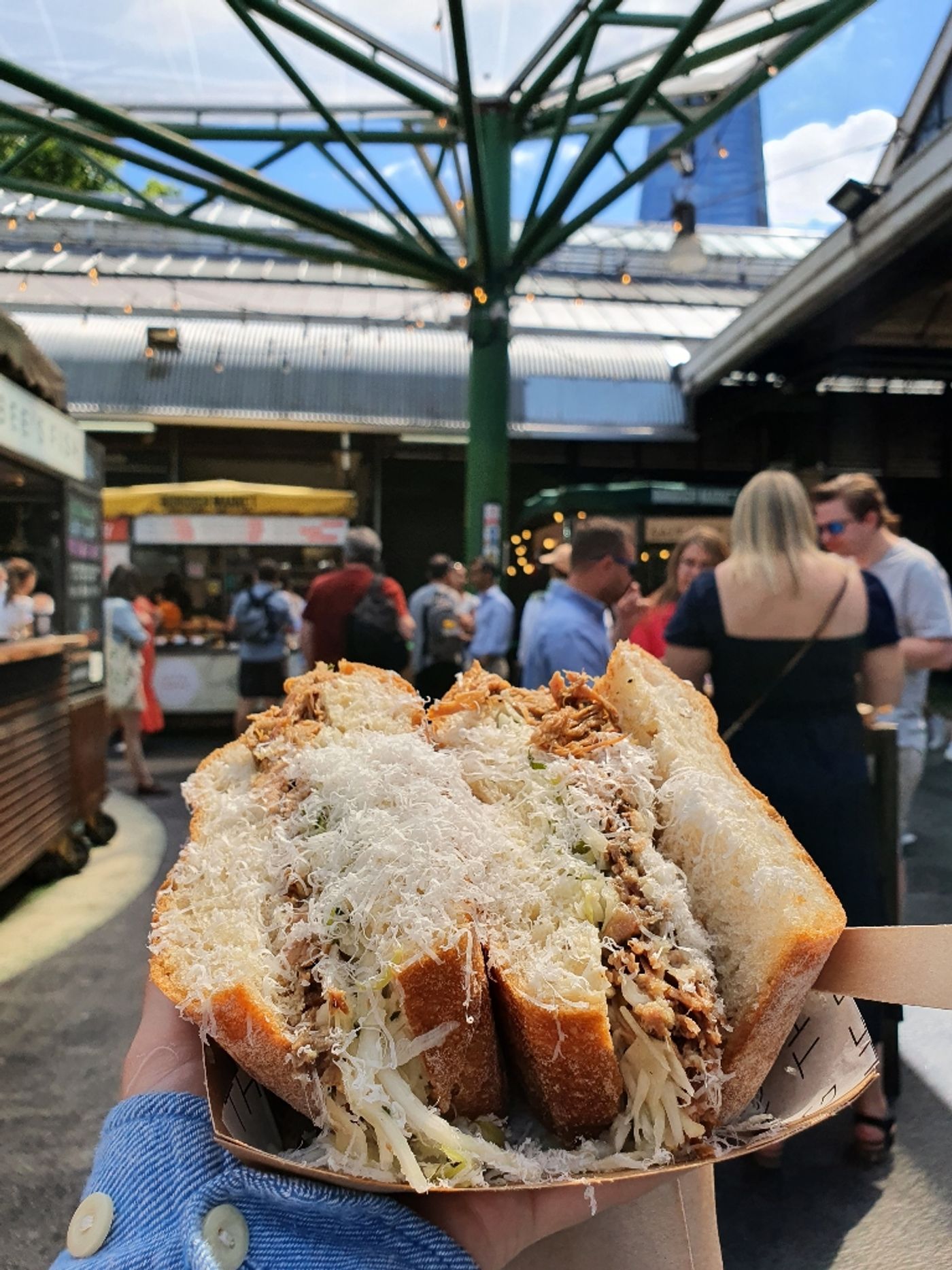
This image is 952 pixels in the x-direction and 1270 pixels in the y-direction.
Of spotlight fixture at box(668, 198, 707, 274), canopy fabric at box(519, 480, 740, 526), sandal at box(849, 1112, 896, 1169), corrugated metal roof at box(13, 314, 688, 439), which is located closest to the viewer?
sandal at box(849, 1112, 896, 1169)

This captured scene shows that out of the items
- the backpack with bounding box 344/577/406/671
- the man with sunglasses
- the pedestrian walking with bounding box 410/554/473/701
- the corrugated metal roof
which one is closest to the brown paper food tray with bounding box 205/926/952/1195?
the man with sunglasses

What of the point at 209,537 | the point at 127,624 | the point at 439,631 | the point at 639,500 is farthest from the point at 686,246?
the point at 127,624

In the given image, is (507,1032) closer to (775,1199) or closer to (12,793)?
(775,1199)

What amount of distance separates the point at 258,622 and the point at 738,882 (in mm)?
7373

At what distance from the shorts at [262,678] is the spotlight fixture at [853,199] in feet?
21.6

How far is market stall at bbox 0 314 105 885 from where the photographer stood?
4520 millimetres

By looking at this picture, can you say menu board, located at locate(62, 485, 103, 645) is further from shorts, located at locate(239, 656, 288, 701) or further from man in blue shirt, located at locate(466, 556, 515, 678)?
man in blue shirt, located at locate(466, 556, 515, 678)

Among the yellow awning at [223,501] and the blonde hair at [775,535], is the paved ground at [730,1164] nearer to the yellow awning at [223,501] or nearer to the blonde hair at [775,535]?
the blonde hair at [775,535]

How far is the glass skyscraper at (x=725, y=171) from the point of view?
8914mm

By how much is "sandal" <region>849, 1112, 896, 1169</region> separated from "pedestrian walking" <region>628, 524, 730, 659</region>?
2032 millimetres

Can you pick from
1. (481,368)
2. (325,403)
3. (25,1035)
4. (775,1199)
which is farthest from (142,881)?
(325,403)

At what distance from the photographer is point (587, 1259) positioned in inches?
42.3

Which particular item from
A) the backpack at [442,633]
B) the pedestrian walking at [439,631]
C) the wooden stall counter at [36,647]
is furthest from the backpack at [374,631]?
the wooden stall counter at [36,647]

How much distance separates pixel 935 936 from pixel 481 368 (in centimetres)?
845
